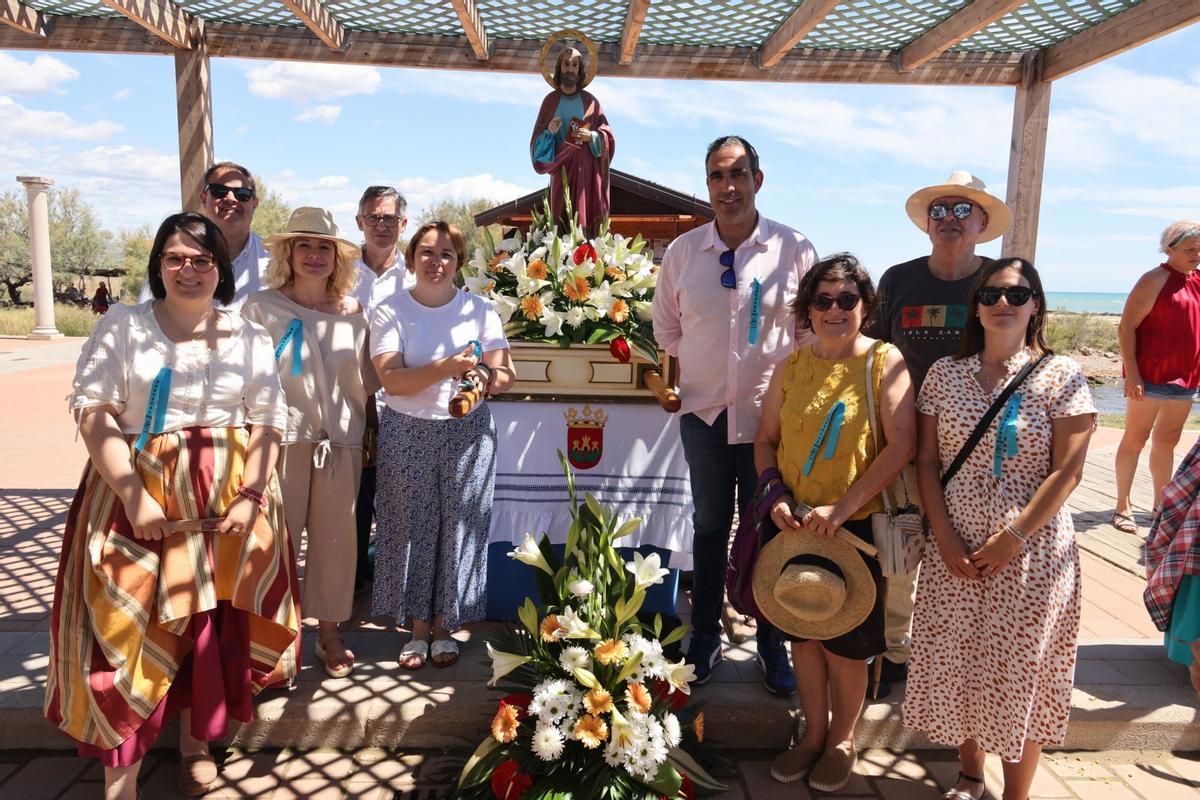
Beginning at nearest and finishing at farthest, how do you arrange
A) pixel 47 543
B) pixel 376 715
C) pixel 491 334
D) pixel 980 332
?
pixel 980 332
pixel 376 715
pixel 491 334
pixel 47 543

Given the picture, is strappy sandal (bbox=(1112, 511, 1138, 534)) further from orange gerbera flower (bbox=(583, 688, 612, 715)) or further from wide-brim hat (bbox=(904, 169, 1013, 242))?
orange gerbera flower (bbox=(583, 688, 612, 715))

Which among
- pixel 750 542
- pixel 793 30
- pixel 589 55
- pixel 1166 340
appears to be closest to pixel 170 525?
pixel 750 542

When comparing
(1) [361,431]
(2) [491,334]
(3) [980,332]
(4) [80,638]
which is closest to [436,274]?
(2) [491,334]

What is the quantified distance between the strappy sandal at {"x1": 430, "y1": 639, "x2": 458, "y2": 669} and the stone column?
19717 millimetres

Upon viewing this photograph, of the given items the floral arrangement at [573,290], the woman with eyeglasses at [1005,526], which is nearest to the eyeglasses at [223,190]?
the floral arrangement at [573,290]

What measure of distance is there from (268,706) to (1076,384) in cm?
300

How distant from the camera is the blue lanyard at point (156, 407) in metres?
2.43

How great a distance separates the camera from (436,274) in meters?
3.01

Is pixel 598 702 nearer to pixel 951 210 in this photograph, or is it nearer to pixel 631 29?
pixel 951 210

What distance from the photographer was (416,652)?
3.19 metres

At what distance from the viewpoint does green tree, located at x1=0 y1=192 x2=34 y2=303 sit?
31061 millimetres

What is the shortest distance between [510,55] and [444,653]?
4298mm

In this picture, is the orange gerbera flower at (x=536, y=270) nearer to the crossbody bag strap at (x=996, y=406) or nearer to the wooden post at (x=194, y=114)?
the crossbody bag strap at (x=996, y=406)

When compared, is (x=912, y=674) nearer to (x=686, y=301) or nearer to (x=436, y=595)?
(x=686, y=301)
